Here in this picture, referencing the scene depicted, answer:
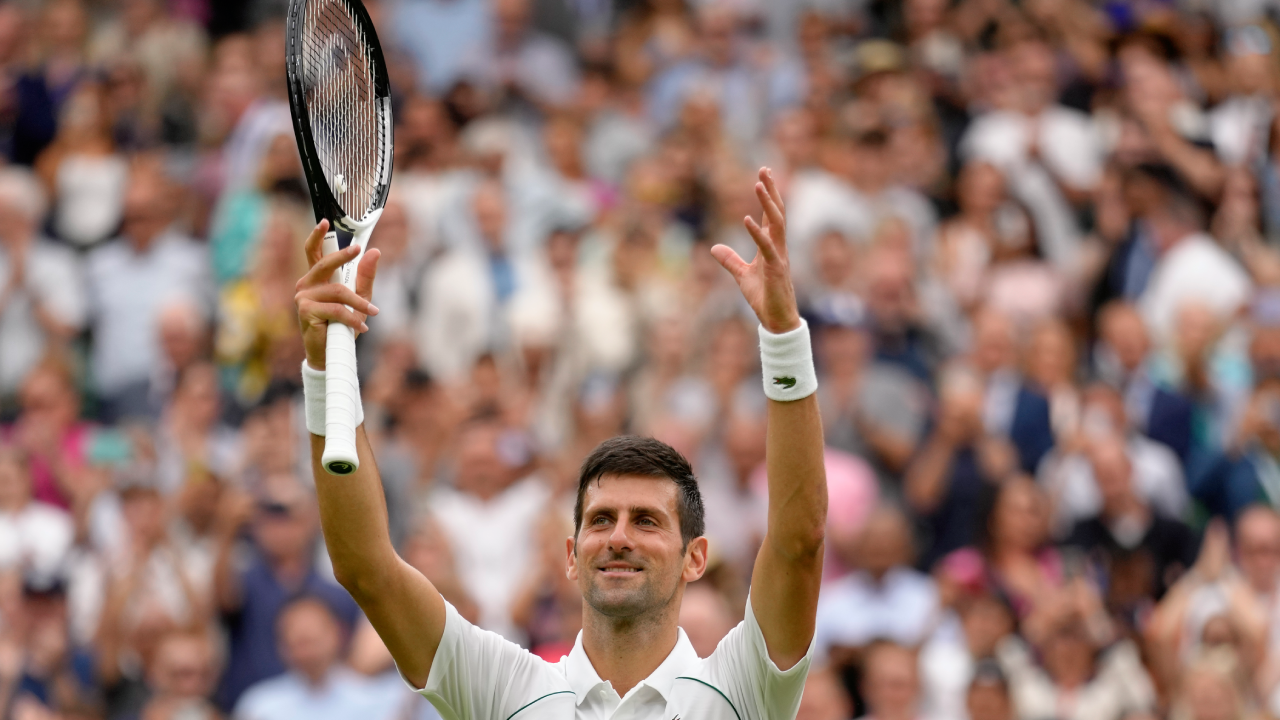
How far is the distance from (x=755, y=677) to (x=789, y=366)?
2.15ft

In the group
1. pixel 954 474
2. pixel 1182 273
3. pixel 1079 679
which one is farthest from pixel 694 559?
pixel 1182 273

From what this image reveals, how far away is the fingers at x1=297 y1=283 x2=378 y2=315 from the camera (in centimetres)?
373

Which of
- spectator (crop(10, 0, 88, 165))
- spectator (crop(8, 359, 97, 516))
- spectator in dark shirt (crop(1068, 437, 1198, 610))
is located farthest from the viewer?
spectator (crop(10, 0, 88, 165))

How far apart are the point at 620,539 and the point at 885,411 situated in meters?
5.35

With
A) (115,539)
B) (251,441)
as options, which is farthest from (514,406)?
(115,539)

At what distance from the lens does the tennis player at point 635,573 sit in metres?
3.73

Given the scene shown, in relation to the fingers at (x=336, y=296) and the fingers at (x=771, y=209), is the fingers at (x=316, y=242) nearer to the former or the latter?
the fingers at (x=336, y=296)

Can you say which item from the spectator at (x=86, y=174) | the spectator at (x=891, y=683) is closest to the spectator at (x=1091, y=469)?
the spectator at (x=891, y=683)

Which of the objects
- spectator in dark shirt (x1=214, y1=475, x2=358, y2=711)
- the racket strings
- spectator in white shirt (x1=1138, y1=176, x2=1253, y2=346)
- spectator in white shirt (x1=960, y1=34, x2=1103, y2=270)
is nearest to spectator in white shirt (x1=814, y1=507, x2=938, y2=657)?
spectator in dark shirt (x1=214, y1=475, x2=358, y2=711)

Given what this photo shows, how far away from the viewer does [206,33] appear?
1309 centimetres

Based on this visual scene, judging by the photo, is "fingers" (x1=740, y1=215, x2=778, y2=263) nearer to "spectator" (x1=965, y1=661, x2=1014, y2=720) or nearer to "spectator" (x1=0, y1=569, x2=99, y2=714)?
"spectator" (x1=965, y1=661, x2=1014, y2=720)

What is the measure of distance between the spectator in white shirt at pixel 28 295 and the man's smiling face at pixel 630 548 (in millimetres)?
7023

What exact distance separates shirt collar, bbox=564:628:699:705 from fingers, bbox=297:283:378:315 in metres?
0.85

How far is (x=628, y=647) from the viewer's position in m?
3.91
